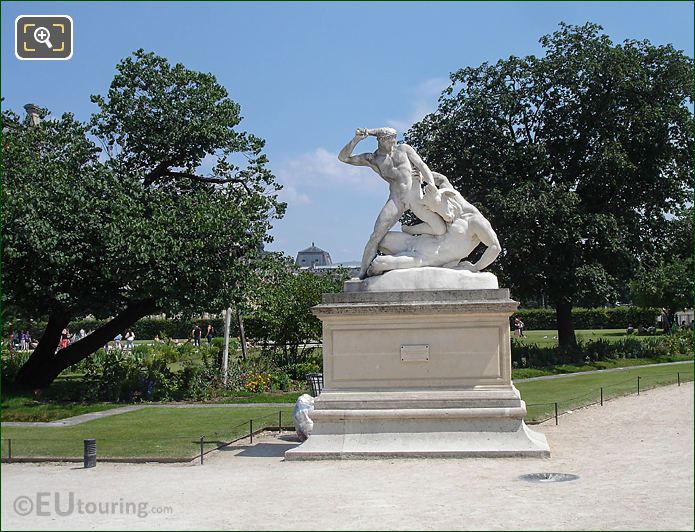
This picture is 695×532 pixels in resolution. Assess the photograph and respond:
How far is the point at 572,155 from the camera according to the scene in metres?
34.0

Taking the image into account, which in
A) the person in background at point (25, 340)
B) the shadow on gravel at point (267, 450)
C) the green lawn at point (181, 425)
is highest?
the person in background at point (25, 340)

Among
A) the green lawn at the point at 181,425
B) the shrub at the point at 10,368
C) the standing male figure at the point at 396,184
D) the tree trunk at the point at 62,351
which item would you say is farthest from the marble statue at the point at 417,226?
the shrub at the point at 10,368

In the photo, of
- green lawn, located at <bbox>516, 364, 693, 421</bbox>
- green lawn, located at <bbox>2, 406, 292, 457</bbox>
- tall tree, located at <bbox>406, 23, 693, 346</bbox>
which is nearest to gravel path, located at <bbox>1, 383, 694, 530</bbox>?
green lawn, located at <bbox>2, 406, 292, 457</bbox>

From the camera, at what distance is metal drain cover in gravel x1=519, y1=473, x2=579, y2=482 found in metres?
11.0

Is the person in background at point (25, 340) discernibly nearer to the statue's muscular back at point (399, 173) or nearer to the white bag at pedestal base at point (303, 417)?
the white bag at pedestal base at point (303, 417)

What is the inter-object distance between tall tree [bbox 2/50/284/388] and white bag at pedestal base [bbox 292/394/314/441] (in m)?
7.90

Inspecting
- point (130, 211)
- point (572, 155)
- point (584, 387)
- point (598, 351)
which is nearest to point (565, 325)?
point (598, 351)

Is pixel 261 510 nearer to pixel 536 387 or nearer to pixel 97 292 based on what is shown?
pixel 97 292

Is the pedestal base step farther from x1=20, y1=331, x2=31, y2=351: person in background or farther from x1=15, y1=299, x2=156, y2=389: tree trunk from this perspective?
x1=20, y1=331, x2=31, y2=351: person in background

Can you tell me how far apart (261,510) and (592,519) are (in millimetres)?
3655

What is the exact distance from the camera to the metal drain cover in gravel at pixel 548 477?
1105 cm

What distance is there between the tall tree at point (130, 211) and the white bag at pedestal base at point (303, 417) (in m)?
7.90

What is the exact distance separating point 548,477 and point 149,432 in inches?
334

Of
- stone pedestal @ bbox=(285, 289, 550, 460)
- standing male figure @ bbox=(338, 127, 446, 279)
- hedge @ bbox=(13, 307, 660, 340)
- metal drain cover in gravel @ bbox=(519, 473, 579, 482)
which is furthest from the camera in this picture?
hedge @ bbox=(13, 307, 660, 340)
